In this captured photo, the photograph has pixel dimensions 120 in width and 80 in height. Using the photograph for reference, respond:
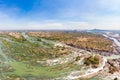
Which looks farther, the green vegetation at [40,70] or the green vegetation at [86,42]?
the green vegetation at [86,42]

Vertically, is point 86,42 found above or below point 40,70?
above

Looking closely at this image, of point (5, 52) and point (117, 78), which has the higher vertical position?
point (5, 52)

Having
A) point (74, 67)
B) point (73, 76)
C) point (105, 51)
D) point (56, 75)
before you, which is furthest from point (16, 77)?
point (105, 51)

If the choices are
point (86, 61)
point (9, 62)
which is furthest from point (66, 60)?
point (9, 62)

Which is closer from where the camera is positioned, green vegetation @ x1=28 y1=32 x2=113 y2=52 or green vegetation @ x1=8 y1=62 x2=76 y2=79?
green vegetation @ x1=8 y1=62 x2=76 y2=79

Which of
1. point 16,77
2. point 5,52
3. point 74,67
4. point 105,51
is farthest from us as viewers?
point 105,51

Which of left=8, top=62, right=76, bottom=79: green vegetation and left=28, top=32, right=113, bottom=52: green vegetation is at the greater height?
left=28, top=32, right=113, bottom=52: green vegetation

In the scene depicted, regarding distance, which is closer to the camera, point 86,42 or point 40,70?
point 40,70

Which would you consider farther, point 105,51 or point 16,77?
point 105,51

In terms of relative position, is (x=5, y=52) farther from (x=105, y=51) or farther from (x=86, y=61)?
(x=105, y=51)

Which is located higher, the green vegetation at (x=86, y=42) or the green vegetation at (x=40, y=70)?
the green vegetation at (x=86, y=42)

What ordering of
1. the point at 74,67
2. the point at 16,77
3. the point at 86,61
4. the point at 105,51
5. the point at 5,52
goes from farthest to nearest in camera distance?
1. the point at 105,51
2. the point at 5,52
3. the point at 86,61
4. the point at 74,67
5. the point at 16,77
